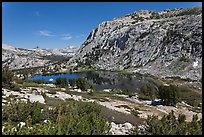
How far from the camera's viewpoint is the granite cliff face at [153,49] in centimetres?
11961

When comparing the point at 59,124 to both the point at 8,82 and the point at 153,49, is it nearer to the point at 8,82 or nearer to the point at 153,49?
the point at 8,82

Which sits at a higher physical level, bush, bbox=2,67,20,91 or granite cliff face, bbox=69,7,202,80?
granite cliff face, bbox=69,7,202,80

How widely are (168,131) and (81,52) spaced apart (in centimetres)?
18278

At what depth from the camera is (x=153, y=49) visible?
141250 mm

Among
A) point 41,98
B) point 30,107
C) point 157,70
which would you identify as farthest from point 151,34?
point 30,107

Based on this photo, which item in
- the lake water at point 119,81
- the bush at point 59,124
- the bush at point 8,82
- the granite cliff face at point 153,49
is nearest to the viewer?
the bush at point 59,124

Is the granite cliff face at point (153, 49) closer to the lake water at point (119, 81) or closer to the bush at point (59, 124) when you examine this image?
the lake water at point (119, 81)

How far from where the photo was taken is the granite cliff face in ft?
392

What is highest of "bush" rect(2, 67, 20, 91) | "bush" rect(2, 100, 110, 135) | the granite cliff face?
the granite cliff face

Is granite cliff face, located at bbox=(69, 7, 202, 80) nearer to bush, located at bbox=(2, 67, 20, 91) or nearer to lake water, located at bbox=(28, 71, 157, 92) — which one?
lake water, located at bbox=(28, 71, 157, 92)

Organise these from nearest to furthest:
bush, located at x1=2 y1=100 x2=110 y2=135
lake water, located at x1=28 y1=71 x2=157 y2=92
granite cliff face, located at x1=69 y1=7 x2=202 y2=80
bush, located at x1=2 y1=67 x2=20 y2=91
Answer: bush, located at x1=2 y1=100 x2=110 y2=135, bush, located at x1=2 y1=67 x2=20 y2=91, lake water, located at x1=28 y1=71 x2=157 y2=92, granite cliff face, located at x1=69 y1=7 x2=202 y2=80

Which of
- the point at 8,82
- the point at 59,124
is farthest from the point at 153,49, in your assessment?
the point at 59,124

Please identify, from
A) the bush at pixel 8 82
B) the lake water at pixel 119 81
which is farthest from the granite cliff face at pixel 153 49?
the bush at pixel 8 82

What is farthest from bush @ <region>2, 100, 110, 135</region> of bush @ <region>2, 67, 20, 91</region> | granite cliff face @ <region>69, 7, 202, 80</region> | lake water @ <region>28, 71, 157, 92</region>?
granite cliff face @ <region>69, 7, 202, 80</region>
